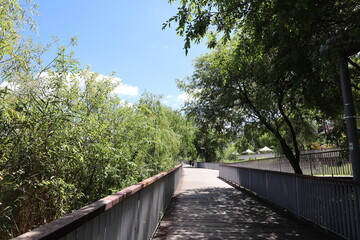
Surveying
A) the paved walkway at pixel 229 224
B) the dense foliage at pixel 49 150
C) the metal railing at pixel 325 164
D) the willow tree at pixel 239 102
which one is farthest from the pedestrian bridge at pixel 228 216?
the metal railing at pixel 325 164

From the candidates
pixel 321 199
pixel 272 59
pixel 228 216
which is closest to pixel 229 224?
pixel 228 216

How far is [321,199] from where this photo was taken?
225 inches

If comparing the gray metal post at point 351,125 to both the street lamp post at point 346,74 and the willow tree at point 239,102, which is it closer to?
the street lamp post at point 346,74

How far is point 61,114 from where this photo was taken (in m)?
4.24

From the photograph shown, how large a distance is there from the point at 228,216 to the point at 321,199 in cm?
275

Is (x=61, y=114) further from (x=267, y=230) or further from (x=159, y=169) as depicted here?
(x=159, y=169)

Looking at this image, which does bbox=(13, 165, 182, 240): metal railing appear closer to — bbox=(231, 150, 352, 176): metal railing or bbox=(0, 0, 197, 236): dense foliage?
bbox=(0, 0, 197, 236): dense foliage

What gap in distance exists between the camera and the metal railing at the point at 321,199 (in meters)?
4.70

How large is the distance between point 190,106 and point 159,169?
13.0 ft

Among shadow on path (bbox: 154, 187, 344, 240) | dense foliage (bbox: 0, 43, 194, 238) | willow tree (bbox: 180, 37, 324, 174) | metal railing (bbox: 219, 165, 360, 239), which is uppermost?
willow tree (bbox: 180, 37, 324, 174)

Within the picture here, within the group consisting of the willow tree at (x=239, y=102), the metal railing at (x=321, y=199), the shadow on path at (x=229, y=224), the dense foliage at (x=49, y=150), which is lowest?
the shadow on path at (x=229, y=224)

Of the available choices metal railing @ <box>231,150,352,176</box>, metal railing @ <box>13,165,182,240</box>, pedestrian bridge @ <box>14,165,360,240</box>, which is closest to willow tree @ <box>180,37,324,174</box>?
metal railing @ <box>231,150,352,176</box>

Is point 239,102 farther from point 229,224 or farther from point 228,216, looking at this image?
point 229,224

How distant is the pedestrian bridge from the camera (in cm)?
249
